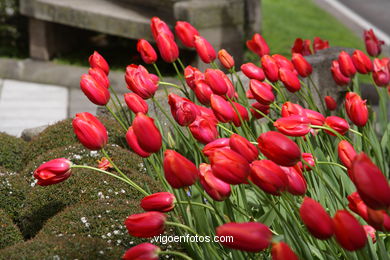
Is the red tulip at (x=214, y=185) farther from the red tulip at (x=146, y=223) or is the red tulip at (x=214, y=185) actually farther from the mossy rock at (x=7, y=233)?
the mossy rock at (x=7, y=233)

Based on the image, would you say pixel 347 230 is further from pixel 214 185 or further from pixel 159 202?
pixel 159 202

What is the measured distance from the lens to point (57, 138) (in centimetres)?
369

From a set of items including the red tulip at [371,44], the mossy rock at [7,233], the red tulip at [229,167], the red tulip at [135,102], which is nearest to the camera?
the red tulip at [229,167]

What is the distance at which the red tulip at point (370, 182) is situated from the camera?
1.50m

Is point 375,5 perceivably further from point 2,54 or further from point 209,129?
point 209,129

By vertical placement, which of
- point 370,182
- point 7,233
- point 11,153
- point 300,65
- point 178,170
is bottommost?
point 11,153

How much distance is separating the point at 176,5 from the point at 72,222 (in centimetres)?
447

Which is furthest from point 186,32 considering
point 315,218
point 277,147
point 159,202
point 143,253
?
point 315,218

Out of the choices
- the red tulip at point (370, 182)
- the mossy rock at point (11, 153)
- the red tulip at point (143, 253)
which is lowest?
the mossy rock at point (11, 153)

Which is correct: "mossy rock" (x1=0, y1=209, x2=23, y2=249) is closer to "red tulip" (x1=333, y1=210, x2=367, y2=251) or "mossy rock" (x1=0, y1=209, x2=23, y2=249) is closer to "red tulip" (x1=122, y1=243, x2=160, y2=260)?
"red tulip" (x1=122, y1=243, x2=160, y2=260)

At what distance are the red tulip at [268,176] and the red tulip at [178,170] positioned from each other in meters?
0.14

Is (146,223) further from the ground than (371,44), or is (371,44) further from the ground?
(146,223)

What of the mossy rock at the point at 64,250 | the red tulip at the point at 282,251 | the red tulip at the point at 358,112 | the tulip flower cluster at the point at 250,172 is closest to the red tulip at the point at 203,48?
the tulip flower cluster at the point at 250,172

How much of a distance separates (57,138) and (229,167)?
1982mm
